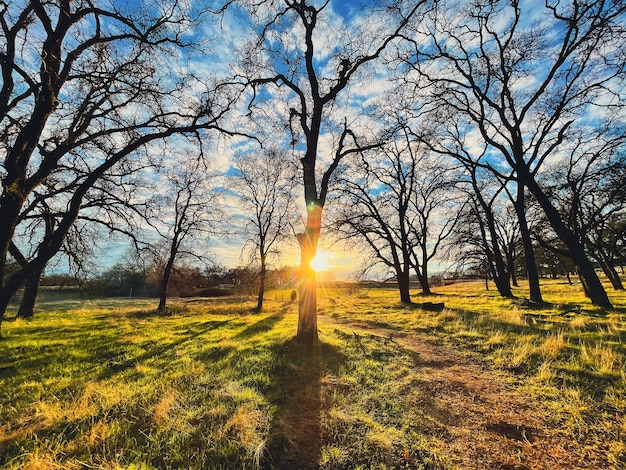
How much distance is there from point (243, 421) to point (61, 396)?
3169 mm

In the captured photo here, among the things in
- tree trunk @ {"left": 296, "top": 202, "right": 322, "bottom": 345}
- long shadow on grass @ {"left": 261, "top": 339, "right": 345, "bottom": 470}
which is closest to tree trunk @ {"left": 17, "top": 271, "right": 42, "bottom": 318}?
tree trunk @ {"left": 296, "top": 202, "right": 322, "bottom": 345}

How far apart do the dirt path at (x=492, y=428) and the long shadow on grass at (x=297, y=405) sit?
57.9 inches

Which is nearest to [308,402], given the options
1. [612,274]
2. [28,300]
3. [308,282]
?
[308,282]

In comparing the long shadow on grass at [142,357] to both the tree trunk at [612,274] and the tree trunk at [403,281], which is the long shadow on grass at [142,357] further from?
the tree trunk at [612,274]

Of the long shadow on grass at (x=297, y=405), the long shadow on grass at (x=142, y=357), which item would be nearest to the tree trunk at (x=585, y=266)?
the long shadow on grass at (x=297, y=405)

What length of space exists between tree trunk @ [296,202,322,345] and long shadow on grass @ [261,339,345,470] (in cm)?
36

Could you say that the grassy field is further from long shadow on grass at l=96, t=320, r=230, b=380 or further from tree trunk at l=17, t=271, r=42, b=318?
tree trunk at l=17, t=271, r=42, b=318

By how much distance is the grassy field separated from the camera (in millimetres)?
2934

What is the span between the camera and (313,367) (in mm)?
5672

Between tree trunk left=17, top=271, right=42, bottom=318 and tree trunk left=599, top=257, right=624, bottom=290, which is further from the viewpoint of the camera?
tree trunk left=599, top=257, right=624, bottom=290

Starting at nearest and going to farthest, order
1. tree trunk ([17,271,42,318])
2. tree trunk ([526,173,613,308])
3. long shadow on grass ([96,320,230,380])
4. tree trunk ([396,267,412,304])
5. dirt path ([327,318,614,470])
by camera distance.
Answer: dirt path ([327,318,614,470])
long shadow on grass ([96,320,230,380])
tree trunk ([526,173,613,308])
tree trunk ([17,271,42,318])
tree trunk ([396,267,412,304])

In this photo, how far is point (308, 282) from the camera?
722cm

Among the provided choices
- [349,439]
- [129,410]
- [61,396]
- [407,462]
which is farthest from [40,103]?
[407,462]

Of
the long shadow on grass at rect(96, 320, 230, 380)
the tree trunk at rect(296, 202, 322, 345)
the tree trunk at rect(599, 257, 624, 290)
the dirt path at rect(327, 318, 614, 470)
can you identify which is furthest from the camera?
the tree trunk at rect(599, 257, 624, 290)
